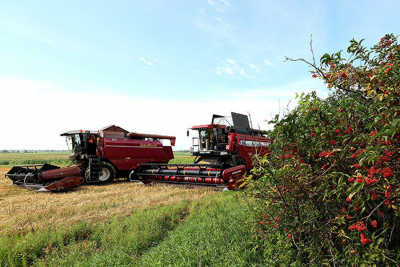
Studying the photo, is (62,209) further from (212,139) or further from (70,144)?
(212,139)

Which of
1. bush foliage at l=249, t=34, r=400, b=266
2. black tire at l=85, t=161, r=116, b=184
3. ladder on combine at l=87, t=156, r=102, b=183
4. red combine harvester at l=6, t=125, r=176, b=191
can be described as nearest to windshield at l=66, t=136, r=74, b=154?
red combine harvester at l=6, t=125, r=176, b=191

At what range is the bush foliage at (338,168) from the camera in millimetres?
1880

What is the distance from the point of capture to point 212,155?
1183 centimetres

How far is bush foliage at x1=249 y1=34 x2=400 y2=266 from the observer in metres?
1.88

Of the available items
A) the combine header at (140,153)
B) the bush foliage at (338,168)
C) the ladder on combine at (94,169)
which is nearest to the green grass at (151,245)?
the bush foliage at (338,168)

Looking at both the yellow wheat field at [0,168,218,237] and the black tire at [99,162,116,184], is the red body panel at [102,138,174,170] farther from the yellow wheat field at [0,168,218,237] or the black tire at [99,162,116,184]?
the yellow wheat field at [0,168,218,237]

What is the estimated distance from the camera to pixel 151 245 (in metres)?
3.81

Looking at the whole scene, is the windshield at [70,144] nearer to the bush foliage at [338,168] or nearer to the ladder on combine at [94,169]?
the ladder on combine at [94,169]

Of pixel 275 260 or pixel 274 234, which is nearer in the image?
pixel 275 260

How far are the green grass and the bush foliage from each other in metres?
0.44

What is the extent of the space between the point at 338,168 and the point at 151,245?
3053mm

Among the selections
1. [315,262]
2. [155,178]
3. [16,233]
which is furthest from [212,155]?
[315,262]

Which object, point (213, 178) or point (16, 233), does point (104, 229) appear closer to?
point (16, 233)

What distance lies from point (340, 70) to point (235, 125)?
10589 mm
